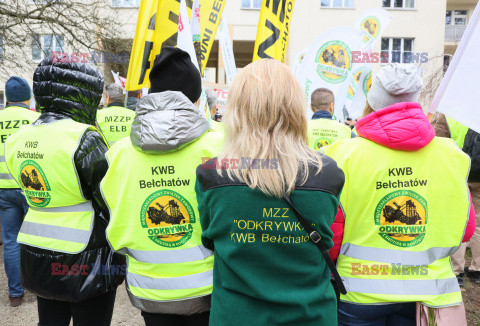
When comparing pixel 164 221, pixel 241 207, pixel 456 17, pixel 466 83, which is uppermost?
pixel 456 17

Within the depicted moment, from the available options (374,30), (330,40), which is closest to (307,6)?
(374,30)

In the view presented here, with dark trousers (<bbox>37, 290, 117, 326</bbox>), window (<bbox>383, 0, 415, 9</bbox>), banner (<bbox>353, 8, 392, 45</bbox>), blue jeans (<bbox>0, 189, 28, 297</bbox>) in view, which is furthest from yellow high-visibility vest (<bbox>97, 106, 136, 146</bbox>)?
window (<bbox>383, 0, 415, 9</bbox>)

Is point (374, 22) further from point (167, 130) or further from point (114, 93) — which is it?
point (167, 130)

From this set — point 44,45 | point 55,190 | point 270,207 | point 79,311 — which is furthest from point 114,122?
point 44,45

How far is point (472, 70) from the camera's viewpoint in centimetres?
197

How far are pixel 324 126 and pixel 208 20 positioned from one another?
1.94m

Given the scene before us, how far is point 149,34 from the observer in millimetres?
3158

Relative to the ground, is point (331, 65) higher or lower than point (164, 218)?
higher

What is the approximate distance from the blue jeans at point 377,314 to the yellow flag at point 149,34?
219 centimetres

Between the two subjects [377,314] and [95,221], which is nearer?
[377,314]

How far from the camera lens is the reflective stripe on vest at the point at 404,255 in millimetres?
2008

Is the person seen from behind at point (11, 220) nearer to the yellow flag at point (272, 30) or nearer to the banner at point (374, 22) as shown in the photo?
Result: the yellow flag at point (272, 30)

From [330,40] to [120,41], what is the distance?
26.8 ft

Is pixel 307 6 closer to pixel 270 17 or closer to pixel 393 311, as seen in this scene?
pixel 270 17
